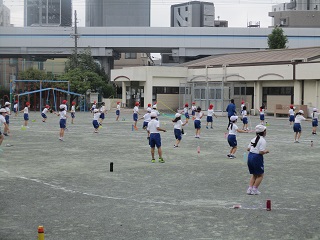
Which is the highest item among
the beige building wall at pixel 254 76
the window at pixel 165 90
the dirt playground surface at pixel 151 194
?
the beige building wall at pixel 254 76

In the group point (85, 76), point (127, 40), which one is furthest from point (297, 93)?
point (127, 40)

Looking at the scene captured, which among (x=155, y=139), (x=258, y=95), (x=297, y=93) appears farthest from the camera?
(x=258, y=95)

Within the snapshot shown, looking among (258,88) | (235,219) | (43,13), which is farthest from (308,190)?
(43,13)

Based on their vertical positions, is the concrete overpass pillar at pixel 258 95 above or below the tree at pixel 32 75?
below

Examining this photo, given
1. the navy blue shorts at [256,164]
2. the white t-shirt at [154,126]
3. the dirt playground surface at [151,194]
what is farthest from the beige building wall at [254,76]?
the navy blue shorts at [256,164]

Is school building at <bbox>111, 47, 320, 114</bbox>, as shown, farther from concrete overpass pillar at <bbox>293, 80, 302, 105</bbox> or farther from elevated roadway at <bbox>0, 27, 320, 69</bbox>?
elevated roadway at <bbox>0, 27, 320, 69</bbox>

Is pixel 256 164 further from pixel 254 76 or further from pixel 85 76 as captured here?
pixel 85 76

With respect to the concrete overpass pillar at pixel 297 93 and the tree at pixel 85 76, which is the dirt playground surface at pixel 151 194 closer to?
the concrete overpass pillar at pixel 297 93

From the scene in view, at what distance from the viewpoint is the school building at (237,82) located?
49906 mm

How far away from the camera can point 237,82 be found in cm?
Answer: 5719

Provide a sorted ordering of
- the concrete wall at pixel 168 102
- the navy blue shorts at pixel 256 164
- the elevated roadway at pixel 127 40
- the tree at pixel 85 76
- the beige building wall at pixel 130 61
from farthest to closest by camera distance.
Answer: the beige building wall at pixel 130 61
the elevated roadway at pixel 127 40
the tree at pixel 85 76
the concrete wall at pixel 168 102
the navy blue shorts at pixel 256 164

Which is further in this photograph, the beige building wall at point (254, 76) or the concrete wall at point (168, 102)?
the concrete wall at point (168, 102)

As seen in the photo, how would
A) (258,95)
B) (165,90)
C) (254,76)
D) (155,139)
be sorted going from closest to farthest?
(155,139) < (254,76) < (258,95) < (165,90)

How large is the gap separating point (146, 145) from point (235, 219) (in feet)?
44.8
